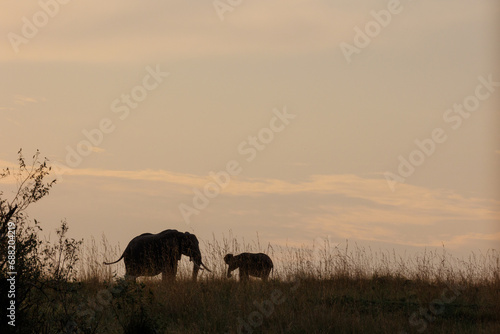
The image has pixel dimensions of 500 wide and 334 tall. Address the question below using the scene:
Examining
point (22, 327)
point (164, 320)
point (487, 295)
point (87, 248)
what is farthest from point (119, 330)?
point (487, 295)

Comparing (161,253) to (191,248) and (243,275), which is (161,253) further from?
(243,275)

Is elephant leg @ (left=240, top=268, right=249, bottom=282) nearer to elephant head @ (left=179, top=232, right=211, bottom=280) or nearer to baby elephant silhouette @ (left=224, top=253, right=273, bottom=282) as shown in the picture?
baby elephant silhouette @ (left=224, top=253, right=273, bottom=282)

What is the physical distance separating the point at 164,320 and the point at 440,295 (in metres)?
6.13

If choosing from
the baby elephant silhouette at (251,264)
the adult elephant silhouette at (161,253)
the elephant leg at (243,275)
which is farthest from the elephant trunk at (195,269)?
the elephant leg at (243,275)

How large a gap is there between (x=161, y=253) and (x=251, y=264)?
234cm

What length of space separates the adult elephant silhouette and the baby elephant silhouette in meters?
0.79

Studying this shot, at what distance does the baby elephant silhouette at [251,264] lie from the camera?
16109mm

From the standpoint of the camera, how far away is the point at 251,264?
16.3 m

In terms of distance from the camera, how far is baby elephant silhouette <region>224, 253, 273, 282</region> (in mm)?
16109

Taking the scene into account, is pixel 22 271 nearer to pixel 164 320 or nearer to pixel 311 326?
pixel 164 320

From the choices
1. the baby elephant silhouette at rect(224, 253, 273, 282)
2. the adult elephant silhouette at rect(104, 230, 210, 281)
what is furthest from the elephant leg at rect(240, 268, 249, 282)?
the adult elephant silhouette at rect(104, 230, 210, 281)

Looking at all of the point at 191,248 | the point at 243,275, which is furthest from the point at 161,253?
the point at 243,275

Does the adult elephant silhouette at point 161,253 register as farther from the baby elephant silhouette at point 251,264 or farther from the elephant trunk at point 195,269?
the baby elephant silhouette at point 251,264

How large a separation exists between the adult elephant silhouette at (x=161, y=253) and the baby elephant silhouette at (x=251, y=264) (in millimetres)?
793
